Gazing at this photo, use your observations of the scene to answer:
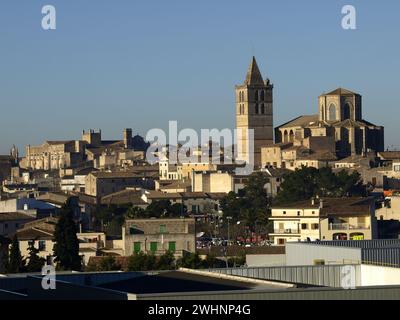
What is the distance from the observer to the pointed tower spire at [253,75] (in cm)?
10906

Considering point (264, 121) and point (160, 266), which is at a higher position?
point (264, 121)

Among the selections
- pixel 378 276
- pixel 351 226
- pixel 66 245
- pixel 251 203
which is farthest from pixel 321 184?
pixel 378 276

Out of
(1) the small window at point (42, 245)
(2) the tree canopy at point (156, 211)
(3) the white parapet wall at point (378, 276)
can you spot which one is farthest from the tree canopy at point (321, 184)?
(3) the white parapet wall at point (378, 276)

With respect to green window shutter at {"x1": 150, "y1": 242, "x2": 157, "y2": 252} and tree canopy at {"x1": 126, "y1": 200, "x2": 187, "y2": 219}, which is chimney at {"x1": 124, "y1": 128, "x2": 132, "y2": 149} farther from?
green window shutter at {"x1": 150, "y1": 242, "x2": 157, "y2": 252}

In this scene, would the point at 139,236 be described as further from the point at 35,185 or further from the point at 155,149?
the point at 155,149

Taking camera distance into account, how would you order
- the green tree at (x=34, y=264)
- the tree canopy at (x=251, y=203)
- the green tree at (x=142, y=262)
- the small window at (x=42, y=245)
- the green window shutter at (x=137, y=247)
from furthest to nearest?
the tree canopy at (x=251, y=203) → the small window at (x=42, y=245) → the green window shutter at (x=137, y=247) → the green tree at (x=34, y=264) → the green tree at (x=142, y=262)

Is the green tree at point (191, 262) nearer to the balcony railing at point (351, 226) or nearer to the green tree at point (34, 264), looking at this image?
the green tree at point (34, 264)

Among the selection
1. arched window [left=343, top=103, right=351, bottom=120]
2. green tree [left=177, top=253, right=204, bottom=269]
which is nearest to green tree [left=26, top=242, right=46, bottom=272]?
green tree [left=177, top=253, right=204, bottom=269]

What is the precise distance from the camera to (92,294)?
20.3 meters

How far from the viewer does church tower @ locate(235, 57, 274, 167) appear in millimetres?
108625

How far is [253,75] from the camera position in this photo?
109312mm
